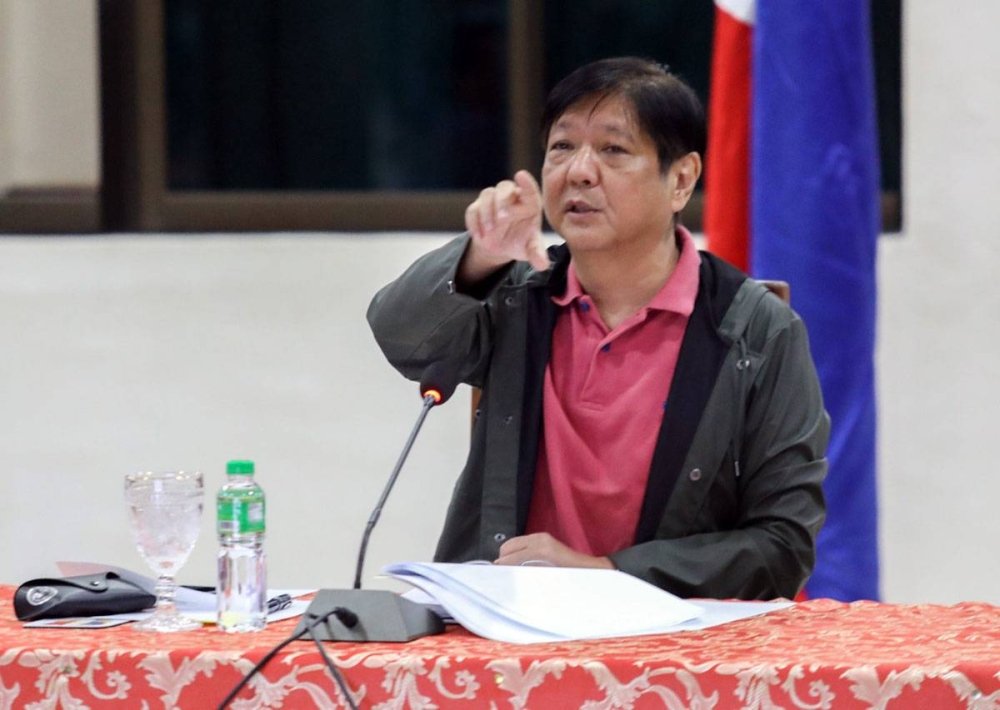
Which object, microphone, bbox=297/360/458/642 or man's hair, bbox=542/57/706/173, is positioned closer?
microphone, bbox=297/360/458/642

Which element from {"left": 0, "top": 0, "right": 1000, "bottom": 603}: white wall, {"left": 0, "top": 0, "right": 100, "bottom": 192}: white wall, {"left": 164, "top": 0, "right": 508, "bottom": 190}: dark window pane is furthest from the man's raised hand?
{"left": 0, "top": 0, "right": 100, "bottom": 192}: white wall

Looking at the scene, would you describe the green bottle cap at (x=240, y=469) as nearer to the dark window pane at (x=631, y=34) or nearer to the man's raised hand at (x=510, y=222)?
the man's raised hand at (x=510, y=222)

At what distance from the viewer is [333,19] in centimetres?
305

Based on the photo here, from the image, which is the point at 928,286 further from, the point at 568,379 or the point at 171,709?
the point at 171,709

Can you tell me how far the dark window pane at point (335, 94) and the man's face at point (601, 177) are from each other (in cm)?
141

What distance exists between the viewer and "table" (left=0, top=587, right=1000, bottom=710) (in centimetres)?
104

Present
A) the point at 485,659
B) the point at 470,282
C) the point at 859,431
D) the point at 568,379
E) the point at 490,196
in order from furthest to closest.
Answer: the point at 859,431, the point at 568,379, the point at 470,282, the point at 490,196, the point at 485,659

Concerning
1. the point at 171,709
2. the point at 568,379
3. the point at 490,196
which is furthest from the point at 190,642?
the point at 568,379

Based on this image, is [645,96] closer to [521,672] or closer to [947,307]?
[521,672]

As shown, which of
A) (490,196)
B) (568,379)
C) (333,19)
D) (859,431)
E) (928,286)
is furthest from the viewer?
(333,19)

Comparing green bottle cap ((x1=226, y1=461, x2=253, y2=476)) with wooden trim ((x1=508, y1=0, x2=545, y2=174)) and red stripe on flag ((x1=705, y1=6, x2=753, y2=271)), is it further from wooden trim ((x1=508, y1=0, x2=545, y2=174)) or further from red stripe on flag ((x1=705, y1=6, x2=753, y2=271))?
wooden trim ((x1=508, y1=0, x2=545, y2=174))

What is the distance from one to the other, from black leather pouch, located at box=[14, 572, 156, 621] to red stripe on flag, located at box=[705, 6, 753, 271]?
139cm

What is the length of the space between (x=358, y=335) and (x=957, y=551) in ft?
4.16

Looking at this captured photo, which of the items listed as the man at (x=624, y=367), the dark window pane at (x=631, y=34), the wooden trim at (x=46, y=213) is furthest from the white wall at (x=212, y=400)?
the man at (x=624, y=367)
